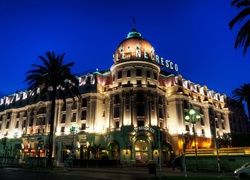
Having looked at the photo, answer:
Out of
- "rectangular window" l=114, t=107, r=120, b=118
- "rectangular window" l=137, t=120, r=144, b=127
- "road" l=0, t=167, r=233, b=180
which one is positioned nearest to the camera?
"road" l=0, t=167, r=233, b=180

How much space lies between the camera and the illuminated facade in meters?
58.9

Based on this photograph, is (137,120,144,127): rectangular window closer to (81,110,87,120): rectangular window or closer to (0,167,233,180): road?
(81,110,87,120): rectangular window

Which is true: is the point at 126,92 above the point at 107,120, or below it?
above

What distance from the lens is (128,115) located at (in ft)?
198

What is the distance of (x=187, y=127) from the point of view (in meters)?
69.8

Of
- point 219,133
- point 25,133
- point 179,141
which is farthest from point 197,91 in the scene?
point 25,133

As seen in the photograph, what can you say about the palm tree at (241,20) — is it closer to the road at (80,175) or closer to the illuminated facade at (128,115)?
the road at (80,175)

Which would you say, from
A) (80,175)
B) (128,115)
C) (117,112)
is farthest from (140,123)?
(80,175)

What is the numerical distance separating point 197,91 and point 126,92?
30991 millimetres

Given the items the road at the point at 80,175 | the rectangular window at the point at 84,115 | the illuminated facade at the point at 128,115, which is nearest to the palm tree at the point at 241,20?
the road at the point at 80,175

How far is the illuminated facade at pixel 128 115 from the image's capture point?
58.9m

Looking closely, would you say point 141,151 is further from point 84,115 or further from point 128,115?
point 84,115

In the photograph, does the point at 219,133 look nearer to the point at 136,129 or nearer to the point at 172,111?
the point at 172,111

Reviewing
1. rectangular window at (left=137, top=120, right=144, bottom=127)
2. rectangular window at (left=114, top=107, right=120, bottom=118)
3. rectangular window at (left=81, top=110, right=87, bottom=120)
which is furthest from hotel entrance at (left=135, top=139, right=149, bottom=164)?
rectangular window at (left=81, top=110, right=87, bottom=120)
